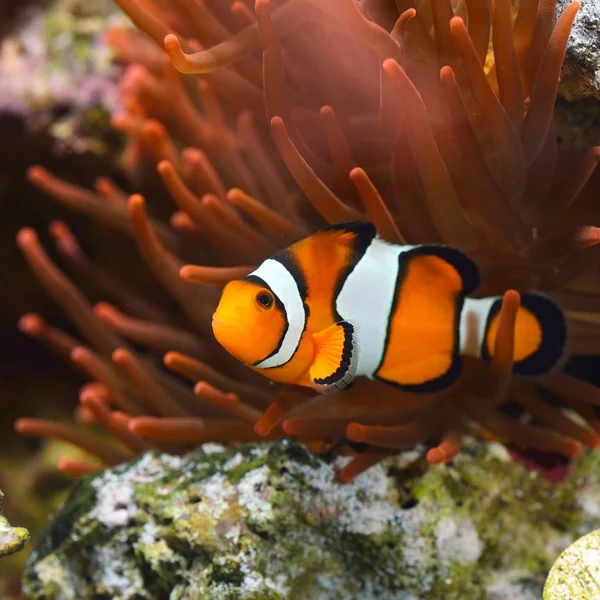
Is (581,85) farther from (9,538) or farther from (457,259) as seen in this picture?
(9,538)

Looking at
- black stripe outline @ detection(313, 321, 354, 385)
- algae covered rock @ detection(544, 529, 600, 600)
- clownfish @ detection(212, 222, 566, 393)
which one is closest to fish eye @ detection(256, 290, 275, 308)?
clownfish @ detection(212, 222, 566, 393)

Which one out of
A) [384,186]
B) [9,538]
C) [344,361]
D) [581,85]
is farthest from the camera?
[384,186]

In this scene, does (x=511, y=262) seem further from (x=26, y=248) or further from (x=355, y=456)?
(x=26, y=248)

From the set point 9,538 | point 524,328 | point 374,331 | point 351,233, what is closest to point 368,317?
point 374,331

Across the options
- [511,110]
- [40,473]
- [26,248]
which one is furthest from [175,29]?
[40,473]

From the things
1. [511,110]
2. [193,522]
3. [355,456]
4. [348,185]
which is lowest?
[193,522]

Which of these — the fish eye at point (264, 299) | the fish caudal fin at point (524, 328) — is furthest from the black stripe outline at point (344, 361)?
the fish caudal fin at point (524, 328)

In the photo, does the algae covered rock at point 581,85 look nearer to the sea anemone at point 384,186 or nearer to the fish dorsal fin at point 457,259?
the sea anemone at point 384,186
